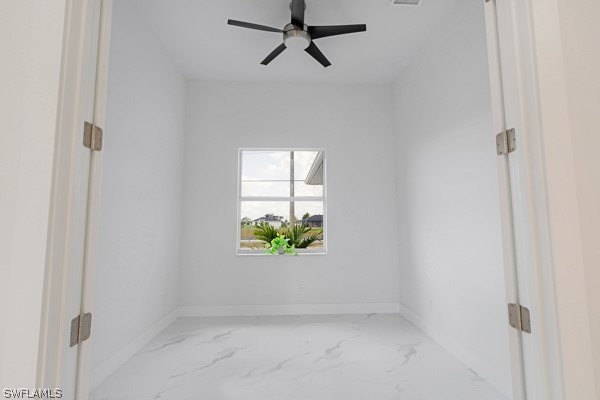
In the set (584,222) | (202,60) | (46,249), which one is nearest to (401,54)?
(202,60)

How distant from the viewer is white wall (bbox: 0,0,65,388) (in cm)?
82

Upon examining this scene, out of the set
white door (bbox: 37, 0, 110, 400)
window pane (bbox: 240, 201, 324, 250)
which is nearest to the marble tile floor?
window pane (bbox: 240, 201, 324, 250)

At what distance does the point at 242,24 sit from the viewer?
105 inches

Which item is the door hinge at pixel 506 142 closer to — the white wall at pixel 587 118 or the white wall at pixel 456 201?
the white wall at pixel 587 118

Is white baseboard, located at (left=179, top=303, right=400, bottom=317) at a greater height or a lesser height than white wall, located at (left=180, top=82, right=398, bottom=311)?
lesser

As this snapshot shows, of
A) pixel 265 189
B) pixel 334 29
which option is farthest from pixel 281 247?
pixel 334 29

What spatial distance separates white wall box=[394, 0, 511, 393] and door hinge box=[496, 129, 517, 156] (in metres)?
1.32

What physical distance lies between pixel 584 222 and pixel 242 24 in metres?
2.67

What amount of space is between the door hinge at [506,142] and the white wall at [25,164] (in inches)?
54.6

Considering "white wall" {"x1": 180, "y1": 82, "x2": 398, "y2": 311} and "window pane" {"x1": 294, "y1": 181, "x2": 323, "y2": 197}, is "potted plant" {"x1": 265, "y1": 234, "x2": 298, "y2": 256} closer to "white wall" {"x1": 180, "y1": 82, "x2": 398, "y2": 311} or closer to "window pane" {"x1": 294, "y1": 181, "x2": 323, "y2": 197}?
"white wall" {"x1": 180, "y1": 82, "x2": 398, "y2": 311}

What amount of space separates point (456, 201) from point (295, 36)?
2.03 m

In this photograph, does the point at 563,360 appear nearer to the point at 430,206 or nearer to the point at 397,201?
the point at 430,206

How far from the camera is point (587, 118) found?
3.22 feet

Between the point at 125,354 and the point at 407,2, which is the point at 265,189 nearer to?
the point at 125,354
